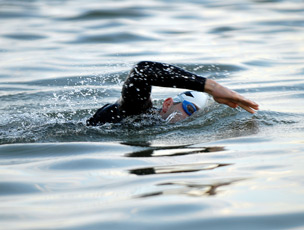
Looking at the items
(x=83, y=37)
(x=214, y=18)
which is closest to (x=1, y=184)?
(x=83, y=37)

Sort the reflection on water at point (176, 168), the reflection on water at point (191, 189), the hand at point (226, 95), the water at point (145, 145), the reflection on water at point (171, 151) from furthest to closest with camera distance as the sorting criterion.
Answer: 1. the hand at point (226, 95)
2. the reflection on water at point (171, 151)
3. the reflection on water at point (176, 168)
4. the reflection on water at point (191, 189)
5. the water at point (145, 145)

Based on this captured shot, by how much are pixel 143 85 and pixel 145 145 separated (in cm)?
66

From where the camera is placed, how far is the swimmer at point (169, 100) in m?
5.13

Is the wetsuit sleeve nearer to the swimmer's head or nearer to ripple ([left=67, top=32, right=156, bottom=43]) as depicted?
the swimmer's head

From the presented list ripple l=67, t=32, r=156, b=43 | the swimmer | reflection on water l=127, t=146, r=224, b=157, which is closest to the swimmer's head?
the swimmer

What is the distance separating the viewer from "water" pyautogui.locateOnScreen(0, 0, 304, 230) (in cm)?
324

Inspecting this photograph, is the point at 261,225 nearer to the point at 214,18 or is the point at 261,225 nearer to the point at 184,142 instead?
the point at 184,142

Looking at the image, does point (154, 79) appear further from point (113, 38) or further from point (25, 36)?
point (25, 36)

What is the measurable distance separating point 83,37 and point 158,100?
6.29 m

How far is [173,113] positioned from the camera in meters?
5.85

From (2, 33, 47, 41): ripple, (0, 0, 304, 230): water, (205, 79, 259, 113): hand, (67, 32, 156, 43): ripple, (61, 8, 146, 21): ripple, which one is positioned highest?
(61, 8, 146, 21): ripple

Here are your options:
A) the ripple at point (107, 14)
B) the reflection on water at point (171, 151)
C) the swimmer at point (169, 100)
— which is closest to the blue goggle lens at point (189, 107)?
the swimmer at point (169, 100)

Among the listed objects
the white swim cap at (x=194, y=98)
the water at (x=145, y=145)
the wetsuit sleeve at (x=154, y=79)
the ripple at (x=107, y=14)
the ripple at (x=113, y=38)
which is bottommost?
the water at (x=145, y=145)

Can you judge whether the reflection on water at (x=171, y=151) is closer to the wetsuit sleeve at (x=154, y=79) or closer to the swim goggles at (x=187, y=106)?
the wetsuit sleeve at (x=154, y=79)
